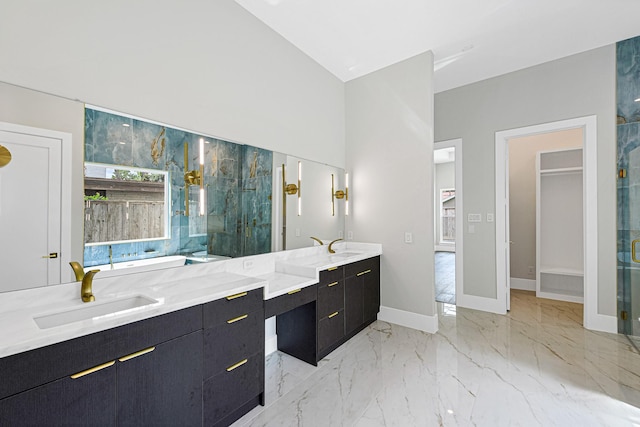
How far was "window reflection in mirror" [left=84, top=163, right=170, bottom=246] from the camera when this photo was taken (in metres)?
1.62

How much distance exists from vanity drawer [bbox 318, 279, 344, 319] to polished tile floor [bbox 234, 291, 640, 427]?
0.43 metres

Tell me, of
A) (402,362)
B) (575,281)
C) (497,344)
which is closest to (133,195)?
(402,362)

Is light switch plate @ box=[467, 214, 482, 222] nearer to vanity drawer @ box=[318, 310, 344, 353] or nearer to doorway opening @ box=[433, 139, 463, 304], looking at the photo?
doorway opening @ box=[433, 139, 463, 304]

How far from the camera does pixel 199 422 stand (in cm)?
152

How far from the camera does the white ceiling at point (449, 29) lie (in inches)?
99.5

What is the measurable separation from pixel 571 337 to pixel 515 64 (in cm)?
325

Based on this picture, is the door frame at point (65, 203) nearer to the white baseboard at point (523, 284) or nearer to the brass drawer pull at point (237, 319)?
the brass drawer pull at point (237, 319)

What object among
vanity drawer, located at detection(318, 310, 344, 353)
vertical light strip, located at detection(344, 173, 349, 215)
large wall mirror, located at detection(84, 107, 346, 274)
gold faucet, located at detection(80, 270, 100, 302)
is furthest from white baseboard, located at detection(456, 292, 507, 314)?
gold faucet, located at detection(80, 270, 100, 302)

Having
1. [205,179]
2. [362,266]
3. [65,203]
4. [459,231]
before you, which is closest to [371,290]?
[362,266]

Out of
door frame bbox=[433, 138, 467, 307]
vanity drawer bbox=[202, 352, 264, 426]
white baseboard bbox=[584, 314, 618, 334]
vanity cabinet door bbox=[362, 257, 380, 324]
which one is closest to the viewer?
vanity drawer bbox=[202, 352, 264, 426]

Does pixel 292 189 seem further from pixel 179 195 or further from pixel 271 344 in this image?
pixel 271 344

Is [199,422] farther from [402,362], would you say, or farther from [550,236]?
[550,236]

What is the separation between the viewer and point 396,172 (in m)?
3.43

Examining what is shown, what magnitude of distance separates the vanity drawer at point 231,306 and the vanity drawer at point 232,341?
3cm
